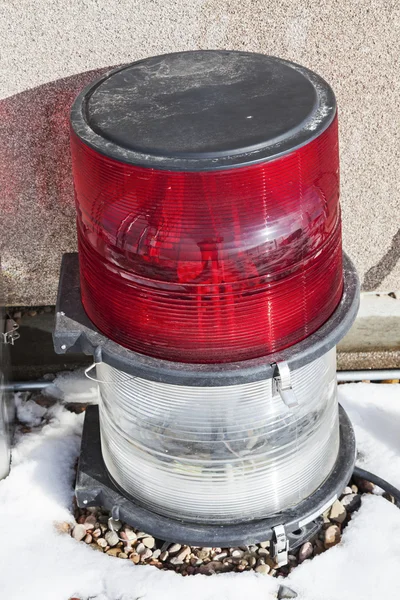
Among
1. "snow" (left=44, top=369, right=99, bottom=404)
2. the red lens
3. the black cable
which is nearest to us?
the red lens

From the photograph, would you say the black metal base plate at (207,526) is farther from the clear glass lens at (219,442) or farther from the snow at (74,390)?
the snow at (74,390)

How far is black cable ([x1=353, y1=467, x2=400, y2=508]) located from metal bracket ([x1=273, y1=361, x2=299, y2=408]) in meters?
0.59

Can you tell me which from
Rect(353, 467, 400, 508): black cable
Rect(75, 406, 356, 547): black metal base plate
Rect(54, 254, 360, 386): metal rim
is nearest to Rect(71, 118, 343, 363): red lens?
Rect(54, 254, 360, 386): metal rim

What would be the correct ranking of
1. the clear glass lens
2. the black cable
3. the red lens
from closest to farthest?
the red lens < the clear glass lens < the black cable

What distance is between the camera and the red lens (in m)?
1.81

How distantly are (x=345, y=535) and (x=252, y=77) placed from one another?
1159 millimetres

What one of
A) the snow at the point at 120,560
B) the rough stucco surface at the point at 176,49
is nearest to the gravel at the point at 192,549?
the snow at the point at 120,560

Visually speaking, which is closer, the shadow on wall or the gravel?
the gravel

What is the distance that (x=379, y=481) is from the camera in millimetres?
2484

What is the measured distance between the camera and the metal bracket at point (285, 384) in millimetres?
1963

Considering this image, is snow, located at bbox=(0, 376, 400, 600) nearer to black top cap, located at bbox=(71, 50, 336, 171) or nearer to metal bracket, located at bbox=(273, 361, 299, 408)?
metal bracket, located at bbox=(273, 361, 299, 408)

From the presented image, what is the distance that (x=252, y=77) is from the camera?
81.7 inches

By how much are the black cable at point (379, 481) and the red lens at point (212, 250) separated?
62cm

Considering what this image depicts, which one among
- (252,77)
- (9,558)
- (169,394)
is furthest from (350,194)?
(9,558)
